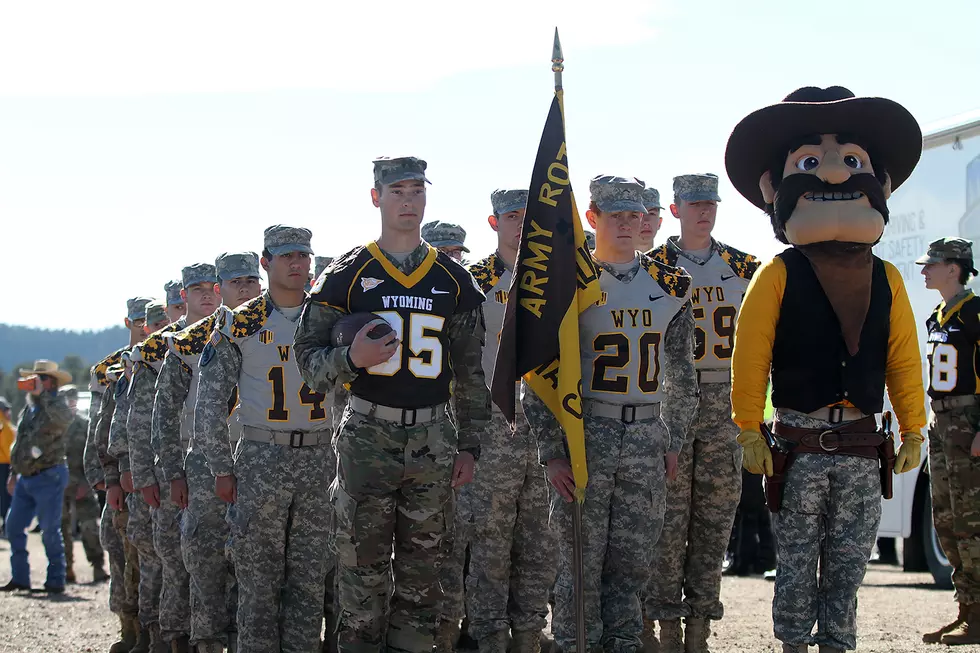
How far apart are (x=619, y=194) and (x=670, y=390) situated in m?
1.27

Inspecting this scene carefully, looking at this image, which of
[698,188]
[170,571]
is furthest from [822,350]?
[170,571]

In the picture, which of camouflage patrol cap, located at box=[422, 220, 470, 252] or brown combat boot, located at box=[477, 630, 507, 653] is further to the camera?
camouflage patrol cap, located at box=[422, 220, 470, 252]

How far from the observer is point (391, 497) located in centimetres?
597

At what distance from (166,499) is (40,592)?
6882 millimetres

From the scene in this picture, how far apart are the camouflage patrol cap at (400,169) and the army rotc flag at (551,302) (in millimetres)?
753

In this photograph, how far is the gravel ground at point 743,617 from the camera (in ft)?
29.7

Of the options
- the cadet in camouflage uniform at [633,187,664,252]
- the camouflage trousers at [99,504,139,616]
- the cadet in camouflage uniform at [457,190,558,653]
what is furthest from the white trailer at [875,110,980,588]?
the camouflage trousers at [99,504,139,616]

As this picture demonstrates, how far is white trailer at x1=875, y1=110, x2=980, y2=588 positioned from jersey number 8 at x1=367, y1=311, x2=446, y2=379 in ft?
26.0

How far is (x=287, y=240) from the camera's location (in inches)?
300

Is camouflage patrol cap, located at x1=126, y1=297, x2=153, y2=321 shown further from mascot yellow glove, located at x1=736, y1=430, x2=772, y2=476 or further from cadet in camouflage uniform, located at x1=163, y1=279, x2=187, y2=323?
mascot yellow glove, located at x1=736, y1=430, x2=772, y2=476

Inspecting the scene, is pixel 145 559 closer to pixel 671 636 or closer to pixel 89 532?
pixel 671 636

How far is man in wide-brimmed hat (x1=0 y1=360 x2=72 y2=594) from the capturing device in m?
15.2

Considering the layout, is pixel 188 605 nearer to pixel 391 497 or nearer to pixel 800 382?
pixel 391 497

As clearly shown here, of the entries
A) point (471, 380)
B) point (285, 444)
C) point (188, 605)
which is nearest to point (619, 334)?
point (471, 380)
